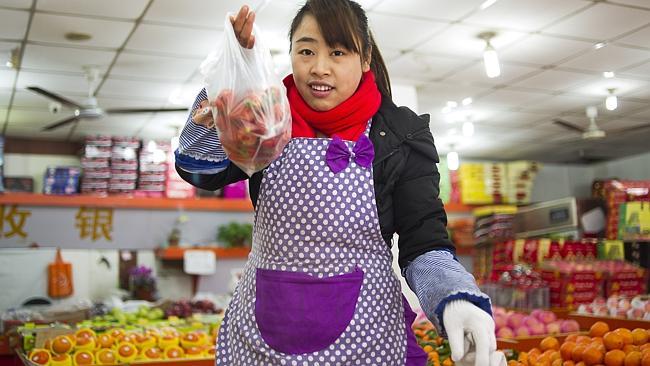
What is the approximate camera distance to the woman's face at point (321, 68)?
1387mm

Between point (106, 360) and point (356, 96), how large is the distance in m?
2.83

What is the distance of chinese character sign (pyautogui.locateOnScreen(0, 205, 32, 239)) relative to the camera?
8.29 meters

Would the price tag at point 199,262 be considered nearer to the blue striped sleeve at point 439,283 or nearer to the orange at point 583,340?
the orange at point 583,340

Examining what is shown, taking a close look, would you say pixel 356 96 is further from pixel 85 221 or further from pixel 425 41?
pixel 85 221

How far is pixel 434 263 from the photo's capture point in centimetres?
129

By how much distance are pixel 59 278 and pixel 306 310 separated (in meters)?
7.55

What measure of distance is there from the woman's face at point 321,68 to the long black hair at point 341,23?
0.01m

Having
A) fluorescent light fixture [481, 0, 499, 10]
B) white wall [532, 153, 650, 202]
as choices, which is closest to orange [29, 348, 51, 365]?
fluorescent light fixture [481, 0, 499, 10]

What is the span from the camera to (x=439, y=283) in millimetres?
1220

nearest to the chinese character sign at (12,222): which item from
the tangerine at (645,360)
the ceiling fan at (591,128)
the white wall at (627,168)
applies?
the ceiling fan at (591,128)

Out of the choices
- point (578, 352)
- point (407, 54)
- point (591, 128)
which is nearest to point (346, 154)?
point (578, 352)

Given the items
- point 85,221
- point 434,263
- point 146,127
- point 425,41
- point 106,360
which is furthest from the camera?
point 146,127

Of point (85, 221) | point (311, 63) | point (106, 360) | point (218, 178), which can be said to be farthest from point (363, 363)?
point (85, 221)

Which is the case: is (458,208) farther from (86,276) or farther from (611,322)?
(611,322)
